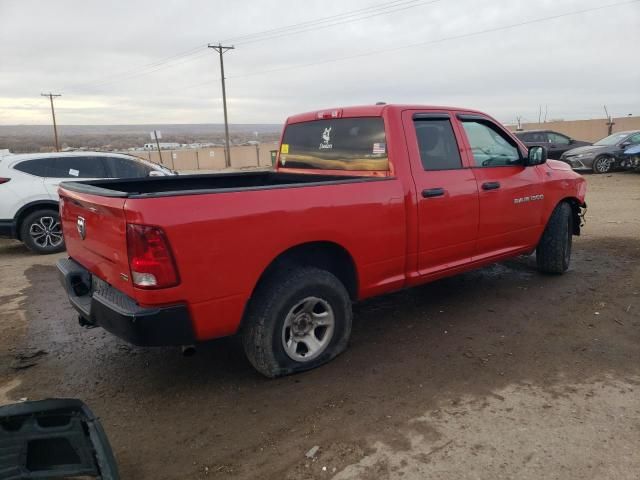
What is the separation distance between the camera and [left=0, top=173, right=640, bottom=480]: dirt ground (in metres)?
2.62

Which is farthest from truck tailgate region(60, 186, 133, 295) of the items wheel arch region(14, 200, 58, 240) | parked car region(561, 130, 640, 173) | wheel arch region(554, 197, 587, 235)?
parked car region(561, 130, 640, 173)

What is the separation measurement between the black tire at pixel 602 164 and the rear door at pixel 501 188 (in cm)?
1336

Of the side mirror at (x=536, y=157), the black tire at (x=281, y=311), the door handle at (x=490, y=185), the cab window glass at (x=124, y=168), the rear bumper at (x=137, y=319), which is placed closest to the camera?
the rear bumper at (x=137, y=319)

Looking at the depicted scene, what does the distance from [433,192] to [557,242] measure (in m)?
2.26

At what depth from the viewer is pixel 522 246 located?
511 cm

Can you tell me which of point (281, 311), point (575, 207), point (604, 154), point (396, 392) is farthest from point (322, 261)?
point (604, 154)

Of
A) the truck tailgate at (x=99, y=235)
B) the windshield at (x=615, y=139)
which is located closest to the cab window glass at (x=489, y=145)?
the truck tailgate at (x=99, y=235)

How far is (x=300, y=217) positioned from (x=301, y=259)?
1.43ft

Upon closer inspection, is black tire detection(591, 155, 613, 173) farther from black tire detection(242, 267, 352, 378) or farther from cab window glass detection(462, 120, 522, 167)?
black tire detection(242, 267, 352, 378)

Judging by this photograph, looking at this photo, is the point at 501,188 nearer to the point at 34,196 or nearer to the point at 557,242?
the point at 557,242

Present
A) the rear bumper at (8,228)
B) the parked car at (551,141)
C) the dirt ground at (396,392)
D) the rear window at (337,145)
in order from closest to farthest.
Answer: the dirt ground at (396,392), the rear window at (337,145), the rear bumper at (8,228), the parked car at (551,141)

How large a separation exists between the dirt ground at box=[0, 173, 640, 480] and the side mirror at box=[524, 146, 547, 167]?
4.39ft

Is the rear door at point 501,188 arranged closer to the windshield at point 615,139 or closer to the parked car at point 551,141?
the windshield at point 615,139

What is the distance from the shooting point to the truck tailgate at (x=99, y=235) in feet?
9.30
